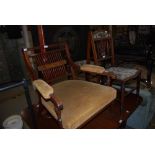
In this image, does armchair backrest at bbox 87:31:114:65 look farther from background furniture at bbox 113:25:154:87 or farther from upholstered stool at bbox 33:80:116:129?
background furniture at bbox 113:25:154:87

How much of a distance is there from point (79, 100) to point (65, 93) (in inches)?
7.5

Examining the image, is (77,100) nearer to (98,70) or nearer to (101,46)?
(98,70)

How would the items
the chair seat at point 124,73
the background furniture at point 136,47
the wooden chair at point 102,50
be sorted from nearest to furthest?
the chair seat at point 124,73
the wooden chair at point 102,50
the background furniture at point 136,47

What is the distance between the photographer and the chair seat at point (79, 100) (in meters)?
1.19

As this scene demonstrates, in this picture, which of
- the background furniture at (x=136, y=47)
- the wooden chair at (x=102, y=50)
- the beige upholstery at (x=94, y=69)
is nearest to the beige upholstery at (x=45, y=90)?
the beige upholstery at (x=94, y=69)

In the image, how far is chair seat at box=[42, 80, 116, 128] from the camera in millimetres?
1191

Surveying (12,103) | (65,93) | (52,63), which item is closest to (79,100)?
(65,93)

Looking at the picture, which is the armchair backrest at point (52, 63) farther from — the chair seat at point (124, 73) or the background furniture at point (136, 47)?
the background furniture at point (136, 47)

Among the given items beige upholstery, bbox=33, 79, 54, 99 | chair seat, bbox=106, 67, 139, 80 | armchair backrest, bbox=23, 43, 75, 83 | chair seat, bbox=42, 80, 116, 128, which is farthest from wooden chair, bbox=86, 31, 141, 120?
beige upholstery, bbox=33, 79, 54, 99
